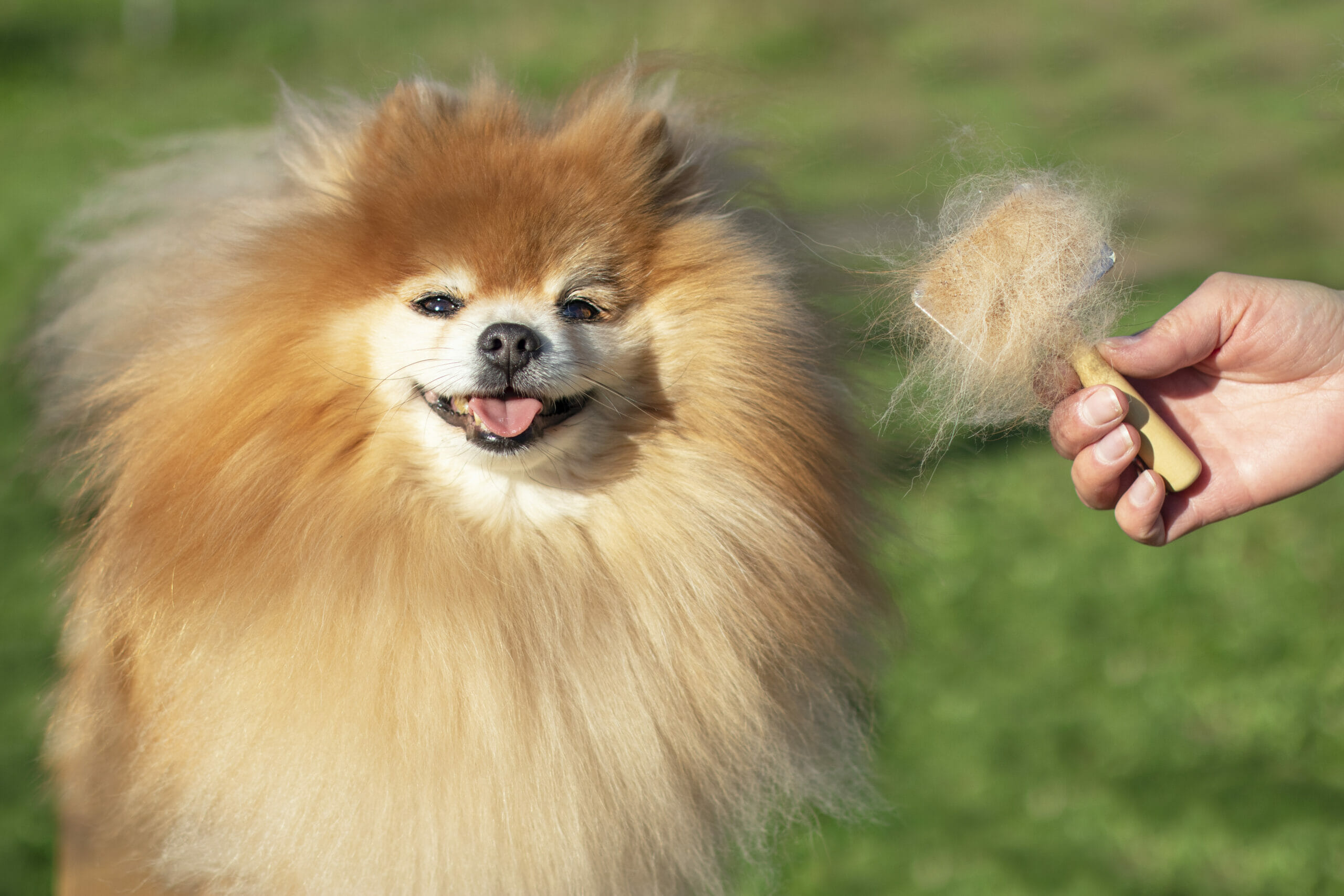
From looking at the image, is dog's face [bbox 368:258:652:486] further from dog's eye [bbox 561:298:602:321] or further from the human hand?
the human hand

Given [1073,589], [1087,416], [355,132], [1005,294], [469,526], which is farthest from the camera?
[1073,589]

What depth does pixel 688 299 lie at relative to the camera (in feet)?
6.97

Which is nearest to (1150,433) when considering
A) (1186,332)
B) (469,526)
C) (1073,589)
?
(1186,332)

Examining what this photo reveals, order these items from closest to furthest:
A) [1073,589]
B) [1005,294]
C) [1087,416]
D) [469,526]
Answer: [1005,294]
[1087,416]
[469,526]
[1073,589]

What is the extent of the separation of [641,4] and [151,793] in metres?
11.6

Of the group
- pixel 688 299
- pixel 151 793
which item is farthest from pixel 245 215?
pixel 151 793

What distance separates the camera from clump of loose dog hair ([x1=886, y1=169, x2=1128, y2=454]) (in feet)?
6.15

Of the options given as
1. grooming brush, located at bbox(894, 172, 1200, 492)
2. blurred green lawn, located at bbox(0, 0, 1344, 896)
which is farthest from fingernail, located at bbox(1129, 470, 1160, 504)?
blurred green lawn, located at bbox(0, 0, 1344, 896)

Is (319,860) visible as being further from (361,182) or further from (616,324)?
(361,182)

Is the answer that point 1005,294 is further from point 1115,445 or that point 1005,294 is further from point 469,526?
point 469,526

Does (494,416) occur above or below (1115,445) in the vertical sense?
below

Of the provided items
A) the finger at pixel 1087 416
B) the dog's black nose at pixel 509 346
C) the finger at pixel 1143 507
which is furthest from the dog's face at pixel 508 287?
the finger at pixel 1143 507

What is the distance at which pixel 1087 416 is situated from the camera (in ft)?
6.52

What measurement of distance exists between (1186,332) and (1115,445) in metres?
0.27
